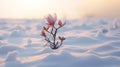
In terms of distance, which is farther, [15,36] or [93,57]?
[15,36]

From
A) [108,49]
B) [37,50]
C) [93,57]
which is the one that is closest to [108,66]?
[93,57]

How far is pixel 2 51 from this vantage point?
6449 mm

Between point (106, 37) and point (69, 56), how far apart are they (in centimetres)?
310

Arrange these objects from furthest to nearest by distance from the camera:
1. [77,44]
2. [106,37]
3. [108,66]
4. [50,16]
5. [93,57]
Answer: [106,37], [77,44], [50,16], [93,57], [108,66]

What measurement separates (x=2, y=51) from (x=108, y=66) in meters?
2.36

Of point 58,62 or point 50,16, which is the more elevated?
point 50,16

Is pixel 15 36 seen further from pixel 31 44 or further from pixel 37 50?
pixel 37 50

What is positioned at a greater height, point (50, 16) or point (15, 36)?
point (50, 16)

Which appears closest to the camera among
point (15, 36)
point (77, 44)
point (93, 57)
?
point (93, 57)

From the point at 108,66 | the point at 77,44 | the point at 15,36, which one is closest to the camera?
the point at 108,66

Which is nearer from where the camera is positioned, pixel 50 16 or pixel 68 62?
pixel 68 62

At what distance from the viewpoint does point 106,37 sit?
843cm

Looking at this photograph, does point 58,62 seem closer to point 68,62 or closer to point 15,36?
point 68,62

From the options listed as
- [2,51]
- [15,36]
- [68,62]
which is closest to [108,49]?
[68,62]
